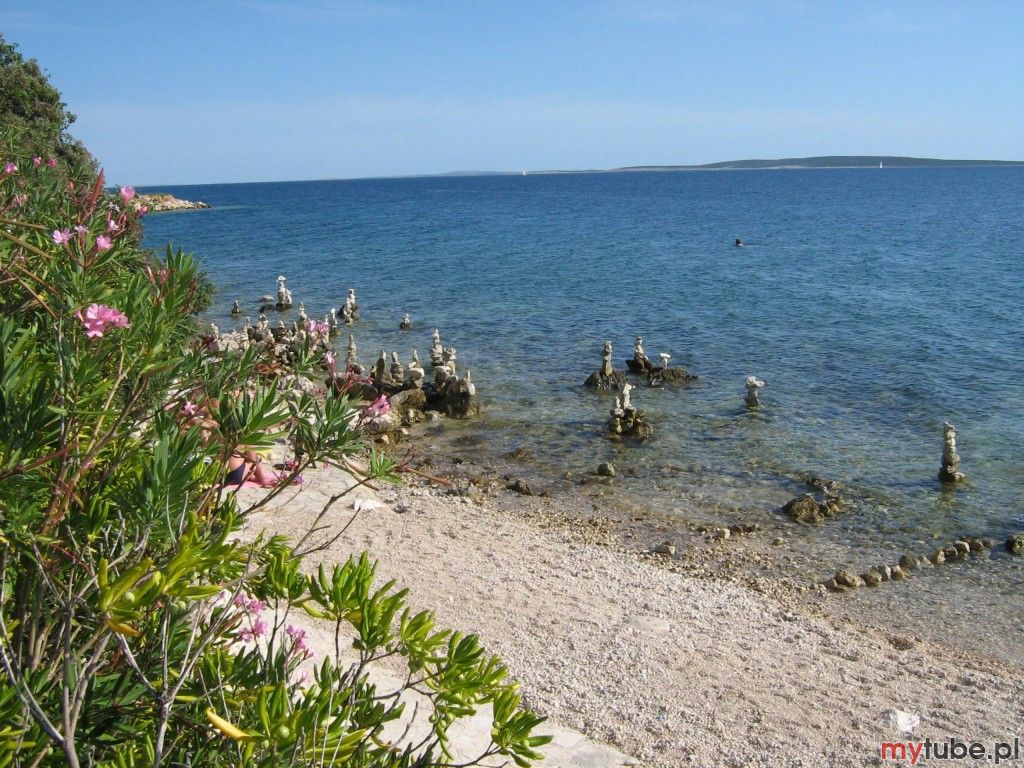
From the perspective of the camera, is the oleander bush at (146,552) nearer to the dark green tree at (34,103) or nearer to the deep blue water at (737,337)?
the deep blue water at (737,337)

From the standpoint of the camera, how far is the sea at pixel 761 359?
46.7 ft

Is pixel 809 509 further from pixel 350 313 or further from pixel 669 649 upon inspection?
pixel 350 313

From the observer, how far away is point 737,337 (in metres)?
29.3

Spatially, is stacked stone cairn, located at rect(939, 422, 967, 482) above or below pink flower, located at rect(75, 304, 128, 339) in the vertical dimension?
below

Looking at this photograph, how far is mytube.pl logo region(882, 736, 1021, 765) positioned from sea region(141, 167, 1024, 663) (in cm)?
260

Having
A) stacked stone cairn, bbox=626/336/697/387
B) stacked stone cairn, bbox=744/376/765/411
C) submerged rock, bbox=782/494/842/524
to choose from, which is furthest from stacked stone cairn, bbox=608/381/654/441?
submerged rock, bbox=782/494/842/524

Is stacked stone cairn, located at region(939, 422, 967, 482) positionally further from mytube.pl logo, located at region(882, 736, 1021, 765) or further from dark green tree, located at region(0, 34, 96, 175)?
dark green tree, located at region(0, 34, 96, 175)

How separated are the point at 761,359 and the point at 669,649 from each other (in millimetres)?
17848

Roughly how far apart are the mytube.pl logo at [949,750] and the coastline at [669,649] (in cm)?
12

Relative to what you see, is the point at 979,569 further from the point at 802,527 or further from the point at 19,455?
the point at 19,455

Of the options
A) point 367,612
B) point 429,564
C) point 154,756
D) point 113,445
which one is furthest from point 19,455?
point 429,564

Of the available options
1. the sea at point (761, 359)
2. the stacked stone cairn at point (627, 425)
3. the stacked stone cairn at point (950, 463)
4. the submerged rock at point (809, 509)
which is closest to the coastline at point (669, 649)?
the sea at point (761, 359)

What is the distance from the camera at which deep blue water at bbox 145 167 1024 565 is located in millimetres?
16438

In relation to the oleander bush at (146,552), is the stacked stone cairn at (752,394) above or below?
below
